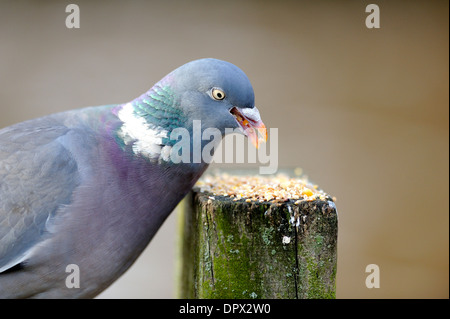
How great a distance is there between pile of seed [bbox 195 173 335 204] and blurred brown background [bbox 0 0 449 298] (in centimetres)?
229

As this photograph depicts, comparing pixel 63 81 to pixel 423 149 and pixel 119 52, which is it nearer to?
pixel 119 52

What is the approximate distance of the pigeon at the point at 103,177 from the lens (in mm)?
2100

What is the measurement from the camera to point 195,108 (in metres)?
2.14

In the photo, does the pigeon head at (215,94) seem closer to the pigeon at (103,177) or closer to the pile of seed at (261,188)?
the pigeon at (103,177)

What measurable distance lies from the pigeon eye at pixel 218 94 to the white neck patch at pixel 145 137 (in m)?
0.26

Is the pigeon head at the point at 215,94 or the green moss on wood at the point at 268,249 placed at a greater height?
the pigeon head at the point at 215,94

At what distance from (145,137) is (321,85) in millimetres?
3077

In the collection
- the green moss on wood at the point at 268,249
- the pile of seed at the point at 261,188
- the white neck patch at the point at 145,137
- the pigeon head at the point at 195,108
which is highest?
the pigeon head at the point at 195,108

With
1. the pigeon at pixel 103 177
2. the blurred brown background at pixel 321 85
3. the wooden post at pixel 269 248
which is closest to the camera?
the wooden post at pixel 269 248

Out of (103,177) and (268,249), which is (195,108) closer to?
(103,177)

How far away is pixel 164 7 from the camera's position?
4816 millimetres

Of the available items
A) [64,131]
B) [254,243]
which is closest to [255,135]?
[254,243]

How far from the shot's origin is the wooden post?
1931mm

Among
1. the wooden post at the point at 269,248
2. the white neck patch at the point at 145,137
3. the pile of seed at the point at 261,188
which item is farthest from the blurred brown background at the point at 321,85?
the wooden post at the point at 269,248
